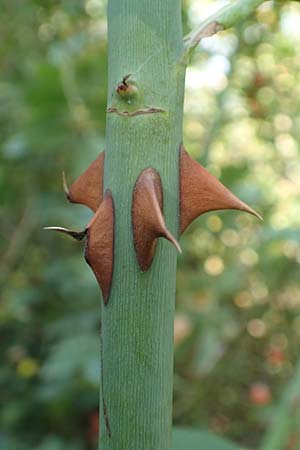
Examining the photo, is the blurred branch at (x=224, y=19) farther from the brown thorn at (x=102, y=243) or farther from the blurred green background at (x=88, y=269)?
the blurred green background at (x=88, y=269)

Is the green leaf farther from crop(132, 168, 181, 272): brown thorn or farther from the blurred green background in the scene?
the blurred green background

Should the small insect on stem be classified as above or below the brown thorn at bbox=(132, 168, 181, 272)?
above

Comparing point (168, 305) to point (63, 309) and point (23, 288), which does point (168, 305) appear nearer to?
point (63, 309)

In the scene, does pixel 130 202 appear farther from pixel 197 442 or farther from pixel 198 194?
pixel 197 442

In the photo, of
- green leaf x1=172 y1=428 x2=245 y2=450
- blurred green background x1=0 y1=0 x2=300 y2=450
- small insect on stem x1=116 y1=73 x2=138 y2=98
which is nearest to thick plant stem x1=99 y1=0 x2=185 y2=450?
small insect on stem x1=116 y1=73 x2=138 y2=98

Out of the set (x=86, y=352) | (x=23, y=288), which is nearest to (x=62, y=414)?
(x=86, y=352)

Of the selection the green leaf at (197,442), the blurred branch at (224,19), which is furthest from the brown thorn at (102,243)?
the green leaf at (197,442)

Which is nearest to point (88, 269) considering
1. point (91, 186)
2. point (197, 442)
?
point (197, 442)
